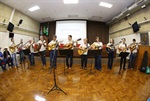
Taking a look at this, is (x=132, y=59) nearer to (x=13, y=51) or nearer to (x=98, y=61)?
(x=98, y=61)

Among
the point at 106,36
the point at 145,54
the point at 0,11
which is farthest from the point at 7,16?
the point at 106,36

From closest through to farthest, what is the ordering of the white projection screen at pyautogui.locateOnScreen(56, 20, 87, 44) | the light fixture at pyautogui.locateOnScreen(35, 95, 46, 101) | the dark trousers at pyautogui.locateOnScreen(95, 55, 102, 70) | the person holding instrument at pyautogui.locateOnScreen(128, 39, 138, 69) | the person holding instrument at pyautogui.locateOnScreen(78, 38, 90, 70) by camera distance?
the light fixture at pyautogui.locateOnScreen(35, 95, 46, 101)
the person holding instrument at pyautogui.locateOnScreen(78, 38, 90, 70)
the dark trousers at pyautogui.locateOnScreen(95, 55, 102, 70)
the person holding instrument at pyautogui.locateOnScreen(128, 39, 138, 69)
the white projection screen at pyautogui.locateOnScreen(56, 20, 87, 44)

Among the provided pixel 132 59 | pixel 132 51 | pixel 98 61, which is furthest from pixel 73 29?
pixel 132 59

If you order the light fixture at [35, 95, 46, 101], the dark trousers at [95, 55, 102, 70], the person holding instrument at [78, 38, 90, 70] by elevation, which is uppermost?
the person holding instrument at [78, 38, 90, 70]

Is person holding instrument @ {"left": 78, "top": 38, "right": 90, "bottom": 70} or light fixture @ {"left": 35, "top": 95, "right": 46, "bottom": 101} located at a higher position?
person holding instrument @ {"left": 78, "top": 38, "right": 90, "bottom": 70}

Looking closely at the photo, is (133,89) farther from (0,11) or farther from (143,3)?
(0,11)

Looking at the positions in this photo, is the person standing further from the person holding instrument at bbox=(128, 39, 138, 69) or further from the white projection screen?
the person holding instrument at bbox=(128, 39, 138, 69)

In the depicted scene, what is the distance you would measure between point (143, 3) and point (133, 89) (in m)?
4.28

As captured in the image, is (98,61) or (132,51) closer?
(98,61)

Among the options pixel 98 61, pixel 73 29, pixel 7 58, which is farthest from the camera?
pixel 73 29

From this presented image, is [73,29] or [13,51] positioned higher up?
[73,29]

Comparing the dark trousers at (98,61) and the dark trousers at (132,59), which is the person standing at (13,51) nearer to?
the dark trousers at (98,61)

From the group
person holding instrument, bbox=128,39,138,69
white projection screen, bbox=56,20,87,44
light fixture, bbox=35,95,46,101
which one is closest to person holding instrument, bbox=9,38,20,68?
light fixture, bbox=35,95,46,101

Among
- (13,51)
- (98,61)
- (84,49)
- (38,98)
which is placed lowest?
(38,98)
